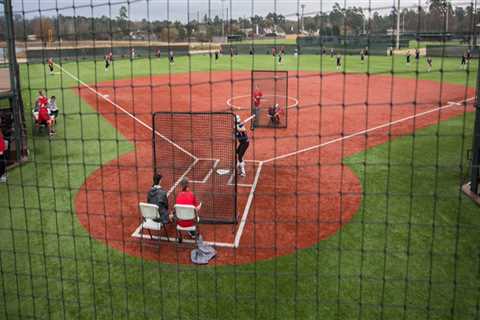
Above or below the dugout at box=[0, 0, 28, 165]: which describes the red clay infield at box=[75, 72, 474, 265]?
below

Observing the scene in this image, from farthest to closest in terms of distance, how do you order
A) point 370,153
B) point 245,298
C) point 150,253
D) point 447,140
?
point 447,140, point 370,153, point 150,253, point 245,298

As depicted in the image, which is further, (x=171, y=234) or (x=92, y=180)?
(x=92, y=180)

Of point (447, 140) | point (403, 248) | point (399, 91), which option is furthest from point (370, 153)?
point (399, 91)

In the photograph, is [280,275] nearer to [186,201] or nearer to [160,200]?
[186,201]

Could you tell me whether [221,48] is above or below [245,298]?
above

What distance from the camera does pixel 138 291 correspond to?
6.88 m

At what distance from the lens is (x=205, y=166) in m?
12.1

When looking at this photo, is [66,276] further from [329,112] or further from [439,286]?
[329,112]

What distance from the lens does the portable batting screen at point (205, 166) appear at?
31.0 ft

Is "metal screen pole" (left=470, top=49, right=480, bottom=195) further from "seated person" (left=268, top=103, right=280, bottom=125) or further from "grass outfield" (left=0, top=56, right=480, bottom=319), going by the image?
"seated person" (left=268, top=103, right=280, bottom=125)

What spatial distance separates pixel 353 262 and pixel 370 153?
6.85 meters

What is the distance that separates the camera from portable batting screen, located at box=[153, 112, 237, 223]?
944 centimetres

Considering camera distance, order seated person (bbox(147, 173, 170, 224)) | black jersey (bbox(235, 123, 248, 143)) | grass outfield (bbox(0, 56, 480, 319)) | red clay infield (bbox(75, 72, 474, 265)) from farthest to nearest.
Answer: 1. black jersey (bbox(235, 123, 248, 143))
2. seated person (bbox(147, 173, 170, 224))
3. red clay infield (bbox(75, 72, 474, 265))
4. grass outfield (bbox(0, 56, 480, 319))

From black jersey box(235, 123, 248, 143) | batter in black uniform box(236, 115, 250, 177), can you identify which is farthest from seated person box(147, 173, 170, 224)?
black jersey box(235, 123, 248, 143)
